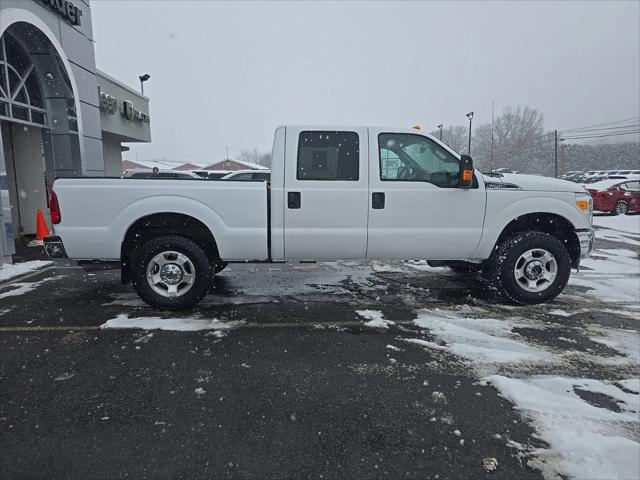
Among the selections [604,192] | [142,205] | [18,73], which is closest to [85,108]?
[18,73]

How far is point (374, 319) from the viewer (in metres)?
4.35

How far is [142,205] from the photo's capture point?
14.2 ft

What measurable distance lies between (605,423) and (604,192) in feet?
56.4

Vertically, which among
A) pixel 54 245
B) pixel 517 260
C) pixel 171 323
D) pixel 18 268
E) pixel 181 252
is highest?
pixel 54 245

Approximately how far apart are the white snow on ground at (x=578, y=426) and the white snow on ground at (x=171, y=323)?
104 inches

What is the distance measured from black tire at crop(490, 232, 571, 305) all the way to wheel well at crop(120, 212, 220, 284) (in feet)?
11.3

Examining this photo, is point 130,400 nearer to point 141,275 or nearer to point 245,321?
point 245,321

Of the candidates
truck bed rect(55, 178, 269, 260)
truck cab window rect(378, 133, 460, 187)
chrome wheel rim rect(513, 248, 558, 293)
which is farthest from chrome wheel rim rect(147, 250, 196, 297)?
chrome wheel rim rect(513, 248, 558, 293)

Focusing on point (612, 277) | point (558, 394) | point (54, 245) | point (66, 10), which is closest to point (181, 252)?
point (54, 245)

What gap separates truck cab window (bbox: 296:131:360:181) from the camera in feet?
15.0

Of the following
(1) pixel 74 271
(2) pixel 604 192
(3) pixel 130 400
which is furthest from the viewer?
(2) pixel 604 192

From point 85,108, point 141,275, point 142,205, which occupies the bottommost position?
point 141,275

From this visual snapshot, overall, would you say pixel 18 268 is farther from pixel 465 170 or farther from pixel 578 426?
pixel 578 426

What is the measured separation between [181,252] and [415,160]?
2915mm
